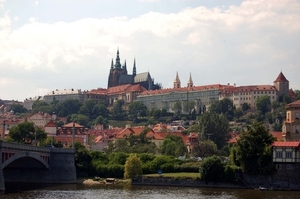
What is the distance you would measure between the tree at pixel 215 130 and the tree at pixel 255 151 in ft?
172

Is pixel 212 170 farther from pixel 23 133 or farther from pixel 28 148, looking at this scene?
pixel 23 133

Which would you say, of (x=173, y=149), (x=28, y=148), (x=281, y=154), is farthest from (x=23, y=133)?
(x=281, y=154)

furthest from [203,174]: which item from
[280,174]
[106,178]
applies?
[106,178]

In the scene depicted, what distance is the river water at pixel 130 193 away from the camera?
68213mm

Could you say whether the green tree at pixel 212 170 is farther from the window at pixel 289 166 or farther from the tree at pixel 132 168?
the tree at pixel 132 168

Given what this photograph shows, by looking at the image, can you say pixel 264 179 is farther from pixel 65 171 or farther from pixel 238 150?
pixel 65 171

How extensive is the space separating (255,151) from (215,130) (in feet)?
188

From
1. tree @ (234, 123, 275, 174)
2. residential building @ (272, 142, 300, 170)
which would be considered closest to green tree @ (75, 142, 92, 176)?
tree @ (234, 123, 275, 174)

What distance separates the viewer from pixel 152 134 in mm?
140500

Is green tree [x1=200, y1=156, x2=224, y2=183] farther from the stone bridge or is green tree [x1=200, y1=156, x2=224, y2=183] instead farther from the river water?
the stone bridge

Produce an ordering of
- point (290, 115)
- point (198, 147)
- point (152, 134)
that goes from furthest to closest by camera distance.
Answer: point (152, 134), point (198, 147), point (290, 115)

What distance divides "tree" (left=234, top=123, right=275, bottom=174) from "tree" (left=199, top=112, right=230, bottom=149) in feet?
172

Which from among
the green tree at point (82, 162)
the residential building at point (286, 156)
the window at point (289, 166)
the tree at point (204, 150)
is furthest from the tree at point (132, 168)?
the tree at point (204, 150)

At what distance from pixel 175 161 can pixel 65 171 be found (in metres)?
14.8
